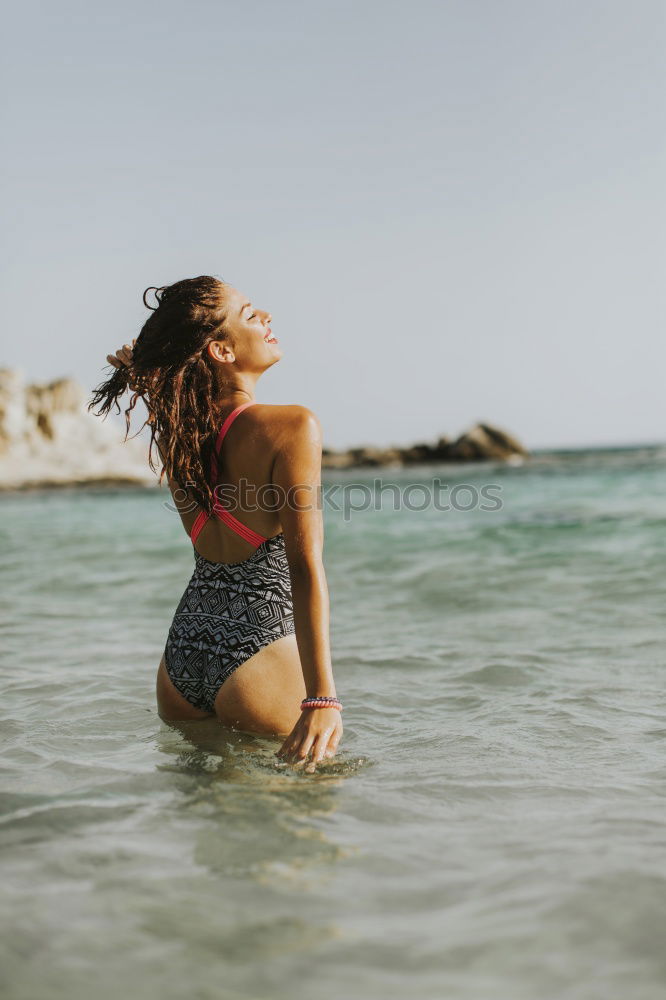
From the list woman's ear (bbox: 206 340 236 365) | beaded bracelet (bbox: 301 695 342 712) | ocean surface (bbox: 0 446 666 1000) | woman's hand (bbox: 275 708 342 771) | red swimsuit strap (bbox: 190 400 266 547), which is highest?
woman's ear (bbox: 206 340 236 365)

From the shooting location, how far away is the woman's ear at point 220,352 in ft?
9.37

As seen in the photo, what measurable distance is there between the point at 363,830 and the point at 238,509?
1068 mm

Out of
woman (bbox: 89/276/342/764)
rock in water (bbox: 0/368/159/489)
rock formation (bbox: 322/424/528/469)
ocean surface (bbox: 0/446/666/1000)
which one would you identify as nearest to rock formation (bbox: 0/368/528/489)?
rock in water (bbox: 0/368/159/489)

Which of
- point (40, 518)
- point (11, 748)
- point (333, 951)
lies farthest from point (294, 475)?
point (40, 518)

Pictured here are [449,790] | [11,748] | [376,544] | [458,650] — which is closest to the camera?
[449,790]

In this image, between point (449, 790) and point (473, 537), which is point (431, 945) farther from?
point (473, 537)

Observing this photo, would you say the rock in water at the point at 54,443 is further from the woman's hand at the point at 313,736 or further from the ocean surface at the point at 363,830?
the woman's hand at the point at 313,736

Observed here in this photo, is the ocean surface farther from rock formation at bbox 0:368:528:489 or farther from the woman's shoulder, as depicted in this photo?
rock formation at bbox 0:368:528:489

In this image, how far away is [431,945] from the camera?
1.82 meters

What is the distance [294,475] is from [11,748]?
165 centimetres

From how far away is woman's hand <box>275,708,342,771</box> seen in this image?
8.45 ft

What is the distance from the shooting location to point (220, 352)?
2875 millimetres

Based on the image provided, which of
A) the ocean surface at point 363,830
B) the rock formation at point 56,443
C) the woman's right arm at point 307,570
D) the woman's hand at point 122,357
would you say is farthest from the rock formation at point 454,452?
the woman's right arm at point 307,570

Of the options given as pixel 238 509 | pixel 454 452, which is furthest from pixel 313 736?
pixel 454 452
